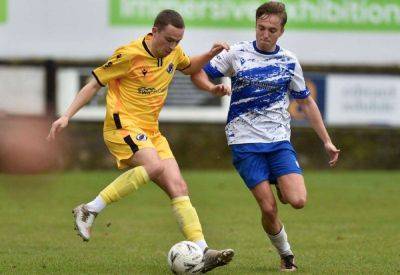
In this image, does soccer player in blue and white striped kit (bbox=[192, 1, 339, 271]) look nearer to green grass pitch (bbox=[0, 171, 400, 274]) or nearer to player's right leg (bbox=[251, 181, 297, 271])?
player's right leg (bbox=[251, 181, 297, 271])

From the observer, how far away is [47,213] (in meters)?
13.3

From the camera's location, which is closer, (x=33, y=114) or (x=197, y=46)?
(x=33, y=114)

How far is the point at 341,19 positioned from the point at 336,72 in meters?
1.34

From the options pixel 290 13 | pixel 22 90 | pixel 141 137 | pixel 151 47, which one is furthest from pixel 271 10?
pixel 290 13

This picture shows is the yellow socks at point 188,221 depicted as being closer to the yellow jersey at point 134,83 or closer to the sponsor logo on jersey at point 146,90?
the yellow jersey at point 134,83

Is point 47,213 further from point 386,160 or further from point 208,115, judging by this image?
point 386,160

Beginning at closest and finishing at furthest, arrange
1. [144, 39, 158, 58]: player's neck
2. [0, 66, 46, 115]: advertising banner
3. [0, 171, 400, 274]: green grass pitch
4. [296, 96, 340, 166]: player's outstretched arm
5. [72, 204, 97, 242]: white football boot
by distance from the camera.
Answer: [72, 204, 97, 242]: white football boot → [144, 39, 158, 58]: player's neck → [296, 96, 340, 166]: player's outstretched arm → [0, 171, 400, 274]: green grass pitch → [0, 66, 46, 115]: advertising banner

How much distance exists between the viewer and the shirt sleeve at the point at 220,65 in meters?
8.70

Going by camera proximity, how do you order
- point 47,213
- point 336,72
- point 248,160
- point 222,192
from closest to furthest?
point 248,160, point 47,213, point 222,192, point 336,72

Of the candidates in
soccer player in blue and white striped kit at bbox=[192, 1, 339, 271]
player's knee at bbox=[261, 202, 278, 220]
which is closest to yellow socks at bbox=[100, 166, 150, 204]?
soccer player in blue and white striped kit at bbox=[192, 1, 339, 271]

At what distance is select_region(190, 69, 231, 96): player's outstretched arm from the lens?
344 inches

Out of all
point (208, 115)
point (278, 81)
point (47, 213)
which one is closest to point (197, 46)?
point (208, 115)

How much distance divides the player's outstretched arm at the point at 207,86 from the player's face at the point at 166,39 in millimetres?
478

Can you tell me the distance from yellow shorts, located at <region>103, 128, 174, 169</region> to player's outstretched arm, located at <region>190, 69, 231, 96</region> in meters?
0.58
